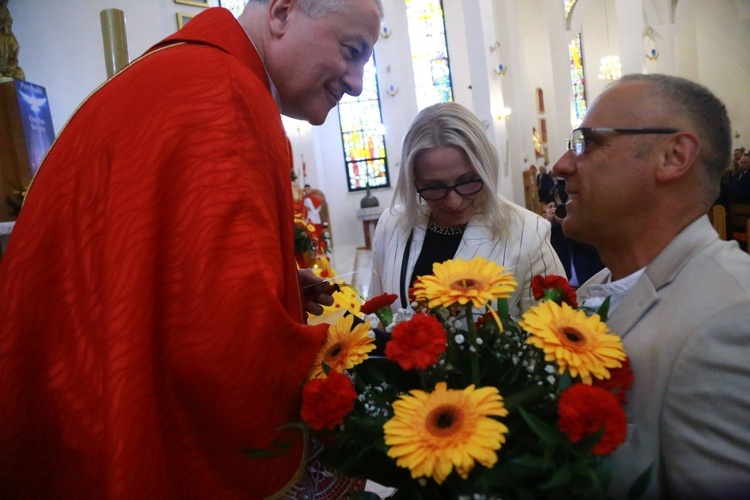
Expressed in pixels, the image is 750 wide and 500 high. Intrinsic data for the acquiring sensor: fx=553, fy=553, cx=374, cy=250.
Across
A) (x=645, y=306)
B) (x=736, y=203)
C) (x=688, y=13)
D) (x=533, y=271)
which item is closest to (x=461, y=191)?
(x=533, y=271)

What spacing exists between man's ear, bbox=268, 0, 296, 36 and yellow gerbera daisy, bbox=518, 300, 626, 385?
1.01m

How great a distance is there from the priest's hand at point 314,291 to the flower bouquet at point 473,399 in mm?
376

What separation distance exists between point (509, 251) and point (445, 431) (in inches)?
54.8

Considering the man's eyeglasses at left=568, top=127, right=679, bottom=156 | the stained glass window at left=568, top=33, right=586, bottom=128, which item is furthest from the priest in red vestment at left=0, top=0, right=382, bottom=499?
the stained glass window at left=568, top=33, right=586, bottom=128

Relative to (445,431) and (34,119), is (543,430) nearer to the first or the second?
(445,431)

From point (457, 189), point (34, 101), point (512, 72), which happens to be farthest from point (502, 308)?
point (512, 72)

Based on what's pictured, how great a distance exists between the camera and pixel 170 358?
1088mm

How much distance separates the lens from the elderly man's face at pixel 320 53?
1453 mm

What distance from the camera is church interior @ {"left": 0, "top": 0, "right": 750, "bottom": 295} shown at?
1337 centimetres

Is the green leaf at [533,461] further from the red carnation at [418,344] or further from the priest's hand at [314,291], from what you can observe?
the priest's hand at [314,291]

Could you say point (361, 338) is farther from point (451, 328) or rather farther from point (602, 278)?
point (602, 278)

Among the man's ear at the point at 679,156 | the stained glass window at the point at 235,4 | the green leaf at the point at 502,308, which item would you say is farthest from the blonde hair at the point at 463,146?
the stained glass window at the point at 235,4

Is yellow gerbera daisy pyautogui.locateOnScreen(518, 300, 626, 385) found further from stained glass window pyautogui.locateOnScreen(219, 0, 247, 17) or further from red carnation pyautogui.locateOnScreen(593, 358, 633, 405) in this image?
stained glass window pyautogui.locateOnScreen(219, 0, 247, 17)

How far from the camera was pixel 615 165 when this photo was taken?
4.81ft
